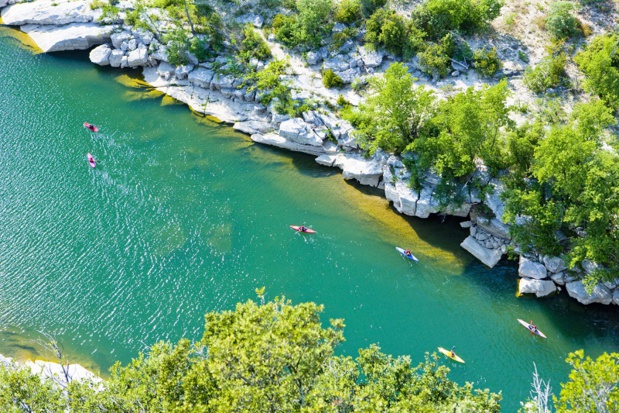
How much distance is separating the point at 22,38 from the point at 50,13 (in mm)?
4709

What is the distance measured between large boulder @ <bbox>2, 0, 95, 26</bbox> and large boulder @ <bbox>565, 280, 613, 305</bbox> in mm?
57124

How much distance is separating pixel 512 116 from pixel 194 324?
31.9 m

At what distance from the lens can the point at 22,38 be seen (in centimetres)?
6209

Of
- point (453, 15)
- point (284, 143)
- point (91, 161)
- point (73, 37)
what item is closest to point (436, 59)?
point (453, 15)

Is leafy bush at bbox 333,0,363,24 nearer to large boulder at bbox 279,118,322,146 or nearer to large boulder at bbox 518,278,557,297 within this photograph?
large boulder at bbox 279,118,322,146

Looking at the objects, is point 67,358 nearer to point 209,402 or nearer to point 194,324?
point 194,324

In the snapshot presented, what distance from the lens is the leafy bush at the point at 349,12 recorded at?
52.4 m

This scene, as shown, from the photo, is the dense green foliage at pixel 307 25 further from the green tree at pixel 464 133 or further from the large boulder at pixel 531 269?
the large boulder at pixel 531 269

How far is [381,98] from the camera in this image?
138 ft

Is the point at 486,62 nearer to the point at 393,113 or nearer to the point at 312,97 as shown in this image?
the point at 393,113

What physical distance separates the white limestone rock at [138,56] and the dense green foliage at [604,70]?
43593mm

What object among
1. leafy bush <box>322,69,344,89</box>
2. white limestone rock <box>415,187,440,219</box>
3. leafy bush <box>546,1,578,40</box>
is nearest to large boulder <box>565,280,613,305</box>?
white limestone rock <box>415,187,440,219</box>

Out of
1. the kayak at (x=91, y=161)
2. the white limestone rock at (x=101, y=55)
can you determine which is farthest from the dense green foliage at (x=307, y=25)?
the kayak at (x=91, y=161)

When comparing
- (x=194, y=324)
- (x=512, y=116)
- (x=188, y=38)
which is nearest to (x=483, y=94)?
(x=512, y=116)
